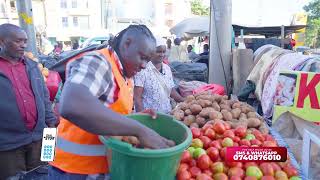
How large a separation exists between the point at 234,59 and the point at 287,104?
2636 mm

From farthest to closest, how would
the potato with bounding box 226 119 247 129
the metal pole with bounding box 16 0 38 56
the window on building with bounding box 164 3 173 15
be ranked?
the window on building with bounding box 164 3 173 15 < the metal pole with bounding box 16 0 38 56 < the potato with bounding box 226 119 247 129

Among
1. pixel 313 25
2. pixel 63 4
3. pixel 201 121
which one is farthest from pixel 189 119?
pixel 63 4

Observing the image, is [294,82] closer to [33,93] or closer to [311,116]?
[311,116]

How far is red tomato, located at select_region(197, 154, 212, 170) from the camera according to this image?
2.16m

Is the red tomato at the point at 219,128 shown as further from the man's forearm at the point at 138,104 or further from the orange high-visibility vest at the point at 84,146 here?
the orange high-visibility vest at the point at 84,146

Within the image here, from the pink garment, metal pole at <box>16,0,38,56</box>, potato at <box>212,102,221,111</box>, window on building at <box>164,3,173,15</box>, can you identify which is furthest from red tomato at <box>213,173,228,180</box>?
window on building at <box>164,3,173,15</box>

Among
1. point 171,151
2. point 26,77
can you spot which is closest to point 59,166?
point 171,151

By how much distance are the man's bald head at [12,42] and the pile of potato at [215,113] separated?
1.66 metres

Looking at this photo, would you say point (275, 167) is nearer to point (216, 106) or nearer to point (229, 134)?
point (229, 134)

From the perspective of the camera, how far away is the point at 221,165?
214 cm

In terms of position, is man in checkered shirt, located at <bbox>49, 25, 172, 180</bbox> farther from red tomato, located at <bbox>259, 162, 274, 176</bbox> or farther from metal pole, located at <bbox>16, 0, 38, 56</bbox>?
metal pole, located at <bbox>16, 0, 38, 56</bbox>

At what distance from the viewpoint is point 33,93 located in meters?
3.07

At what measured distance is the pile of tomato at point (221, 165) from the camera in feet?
6.72

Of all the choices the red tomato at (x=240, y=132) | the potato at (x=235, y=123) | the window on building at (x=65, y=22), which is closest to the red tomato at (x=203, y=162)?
the red tomato at (x=240, y=132)
